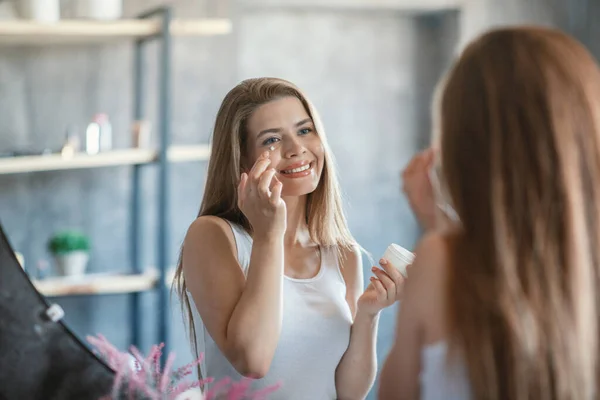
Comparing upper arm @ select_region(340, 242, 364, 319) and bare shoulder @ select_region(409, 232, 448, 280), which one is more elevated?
bare shoulder @ select_region(409, 232, 448, 280)

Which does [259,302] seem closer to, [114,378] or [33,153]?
[114,378]

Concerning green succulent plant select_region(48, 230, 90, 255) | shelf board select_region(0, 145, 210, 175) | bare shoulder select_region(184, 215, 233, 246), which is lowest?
green succulent plant select_region(48, 230, 90, 255)

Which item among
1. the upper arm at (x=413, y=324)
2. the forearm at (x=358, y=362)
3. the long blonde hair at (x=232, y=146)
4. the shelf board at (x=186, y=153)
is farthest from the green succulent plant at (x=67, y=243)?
the upper arm at (x=413, y=324)

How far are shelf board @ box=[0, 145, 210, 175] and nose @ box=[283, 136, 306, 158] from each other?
0.92m

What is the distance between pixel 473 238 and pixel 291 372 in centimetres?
31

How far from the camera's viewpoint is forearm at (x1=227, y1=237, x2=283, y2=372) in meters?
0.66

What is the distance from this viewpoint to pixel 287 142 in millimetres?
763

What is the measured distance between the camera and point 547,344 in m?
0.45

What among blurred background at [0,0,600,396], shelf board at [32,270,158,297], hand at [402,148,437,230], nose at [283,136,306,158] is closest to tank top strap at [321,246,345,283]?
nose at [283,136,306,158]

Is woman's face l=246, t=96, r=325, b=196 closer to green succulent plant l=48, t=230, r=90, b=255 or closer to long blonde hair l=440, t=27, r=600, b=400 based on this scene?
long blonde hair l=440, t=27, r=600, b=400

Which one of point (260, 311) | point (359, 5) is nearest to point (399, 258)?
point (260, 311)

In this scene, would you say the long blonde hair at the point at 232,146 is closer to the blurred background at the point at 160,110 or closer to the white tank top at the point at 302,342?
the white tank top at the point at 302,342

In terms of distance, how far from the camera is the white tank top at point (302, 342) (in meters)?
0.73

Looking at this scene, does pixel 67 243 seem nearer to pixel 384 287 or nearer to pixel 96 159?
pixel 96 159
